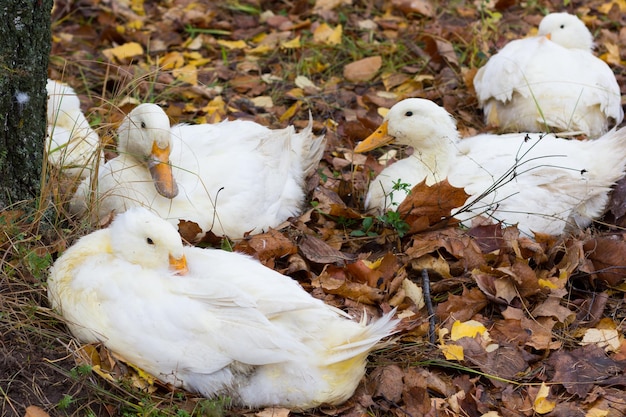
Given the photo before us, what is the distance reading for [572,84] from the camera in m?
5.48

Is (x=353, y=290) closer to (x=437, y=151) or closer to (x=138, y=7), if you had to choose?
(x=437, y=151)

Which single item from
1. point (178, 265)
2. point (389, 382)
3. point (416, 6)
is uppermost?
point (178, 265)

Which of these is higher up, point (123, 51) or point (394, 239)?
point (123, 51)

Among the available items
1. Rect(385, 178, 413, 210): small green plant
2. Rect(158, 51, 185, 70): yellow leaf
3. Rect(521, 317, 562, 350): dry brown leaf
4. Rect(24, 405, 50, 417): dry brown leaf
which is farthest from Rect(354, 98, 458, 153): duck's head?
Rect(24, 405, 50, 417): dry brown leaf

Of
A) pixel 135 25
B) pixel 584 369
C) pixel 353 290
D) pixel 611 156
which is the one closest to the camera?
pixel 584 369

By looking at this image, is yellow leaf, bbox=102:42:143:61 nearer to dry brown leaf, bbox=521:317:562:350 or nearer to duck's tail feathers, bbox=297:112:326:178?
duck's tail feathers, bbox=297:112:326:178

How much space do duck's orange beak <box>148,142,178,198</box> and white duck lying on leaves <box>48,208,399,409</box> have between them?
0.81 m

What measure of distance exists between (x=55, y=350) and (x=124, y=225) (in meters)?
0.55

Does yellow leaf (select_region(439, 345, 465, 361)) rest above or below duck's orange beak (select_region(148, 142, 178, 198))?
below

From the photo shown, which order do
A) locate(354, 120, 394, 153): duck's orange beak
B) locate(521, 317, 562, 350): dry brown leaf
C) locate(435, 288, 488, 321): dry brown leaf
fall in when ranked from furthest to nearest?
locate(354, 120, 394, 153): duck's orange beak < locate(435, 288, 488, 321): dry brown leaf < locate(521, 317, 562, 350): dry brown leaf

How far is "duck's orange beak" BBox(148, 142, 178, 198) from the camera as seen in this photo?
429 centimetres

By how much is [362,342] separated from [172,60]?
3.77m

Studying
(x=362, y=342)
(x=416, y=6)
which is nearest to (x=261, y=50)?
(x=416, y=6)

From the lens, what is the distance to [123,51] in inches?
259
